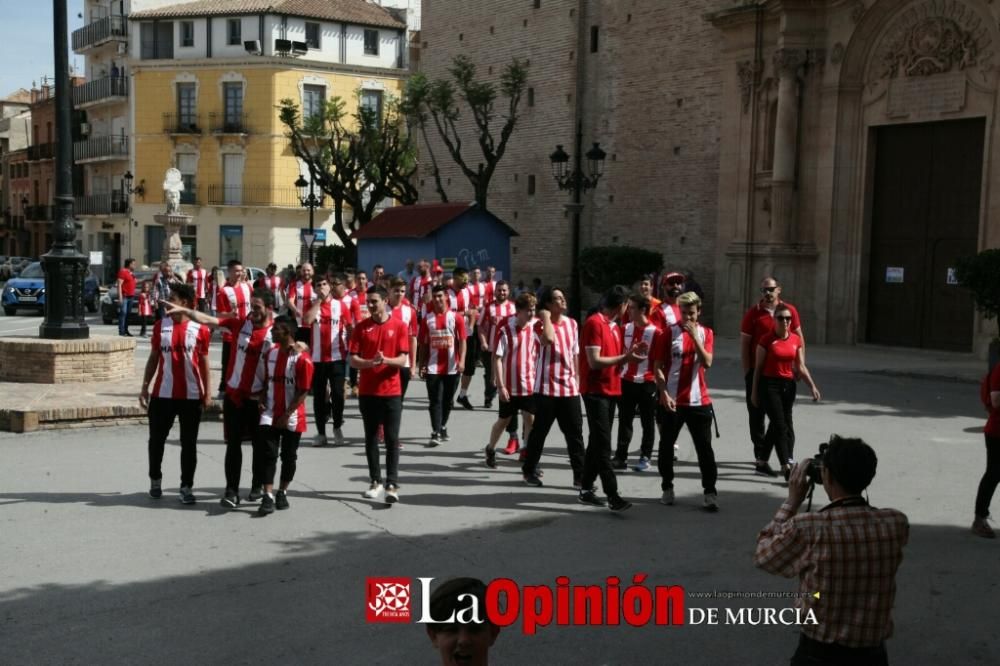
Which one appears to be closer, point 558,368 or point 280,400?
point 280,400

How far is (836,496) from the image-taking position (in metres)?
3.78

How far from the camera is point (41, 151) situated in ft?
233

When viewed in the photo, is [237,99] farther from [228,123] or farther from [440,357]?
[440,357]

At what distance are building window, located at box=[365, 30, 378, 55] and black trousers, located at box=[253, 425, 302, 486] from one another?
164ft

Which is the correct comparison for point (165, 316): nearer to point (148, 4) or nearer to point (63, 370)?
point (63, 370)

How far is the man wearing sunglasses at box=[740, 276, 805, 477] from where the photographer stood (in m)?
10.0

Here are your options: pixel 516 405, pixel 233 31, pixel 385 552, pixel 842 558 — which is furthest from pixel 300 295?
pixel 233 31

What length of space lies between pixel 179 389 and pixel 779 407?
507cm

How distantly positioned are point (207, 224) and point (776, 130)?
3608 cm

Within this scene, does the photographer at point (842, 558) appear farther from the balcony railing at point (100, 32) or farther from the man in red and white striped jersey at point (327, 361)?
the balcony railing at point (100, 32)

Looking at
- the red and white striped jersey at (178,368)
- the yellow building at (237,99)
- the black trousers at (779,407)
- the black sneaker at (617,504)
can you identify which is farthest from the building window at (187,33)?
the black sneaker at (617,504)

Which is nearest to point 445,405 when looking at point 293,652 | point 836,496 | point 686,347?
point 686,347

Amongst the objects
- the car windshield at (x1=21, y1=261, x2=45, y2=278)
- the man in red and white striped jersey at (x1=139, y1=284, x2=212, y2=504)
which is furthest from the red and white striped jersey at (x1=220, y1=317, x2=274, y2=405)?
the car windshield at (x1=21, y1=261, x2=45, y2=278)

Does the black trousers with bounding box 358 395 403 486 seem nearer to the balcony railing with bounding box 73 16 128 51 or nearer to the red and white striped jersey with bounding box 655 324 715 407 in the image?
the red and white striped jersey with bounding box 655 324 715 407
